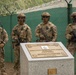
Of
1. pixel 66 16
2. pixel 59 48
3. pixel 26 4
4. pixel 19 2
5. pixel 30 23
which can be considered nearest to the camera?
pixel 59 48

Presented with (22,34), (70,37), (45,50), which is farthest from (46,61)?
(22,34)

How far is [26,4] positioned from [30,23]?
13.8 m

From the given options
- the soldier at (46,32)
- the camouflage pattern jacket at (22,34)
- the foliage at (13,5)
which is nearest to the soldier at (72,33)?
the soldier at (46,32)

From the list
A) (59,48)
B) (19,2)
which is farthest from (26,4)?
(59,48)

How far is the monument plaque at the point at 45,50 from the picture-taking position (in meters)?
6.53

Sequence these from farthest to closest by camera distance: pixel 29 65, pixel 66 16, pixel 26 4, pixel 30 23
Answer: pixel 26 4
pixel 30 23
pixel 66 16
pixel 29 65

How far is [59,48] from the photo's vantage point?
22.5 ft

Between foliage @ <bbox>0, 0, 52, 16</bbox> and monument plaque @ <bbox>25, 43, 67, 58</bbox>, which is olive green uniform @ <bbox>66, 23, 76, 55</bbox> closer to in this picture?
monument plaque @ <bbox>25, 43, 67, 58</bbox>

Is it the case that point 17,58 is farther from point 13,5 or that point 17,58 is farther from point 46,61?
point 13,5

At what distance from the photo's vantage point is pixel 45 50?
6734 millimetres

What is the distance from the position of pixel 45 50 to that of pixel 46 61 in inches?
16.3

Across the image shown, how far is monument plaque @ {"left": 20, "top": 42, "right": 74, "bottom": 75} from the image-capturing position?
633 cm

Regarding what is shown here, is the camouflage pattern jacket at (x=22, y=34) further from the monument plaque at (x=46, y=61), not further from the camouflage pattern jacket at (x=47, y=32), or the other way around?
the monument plaque at (x=46, y=61)

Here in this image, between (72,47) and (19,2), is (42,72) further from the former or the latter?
(19,2)
